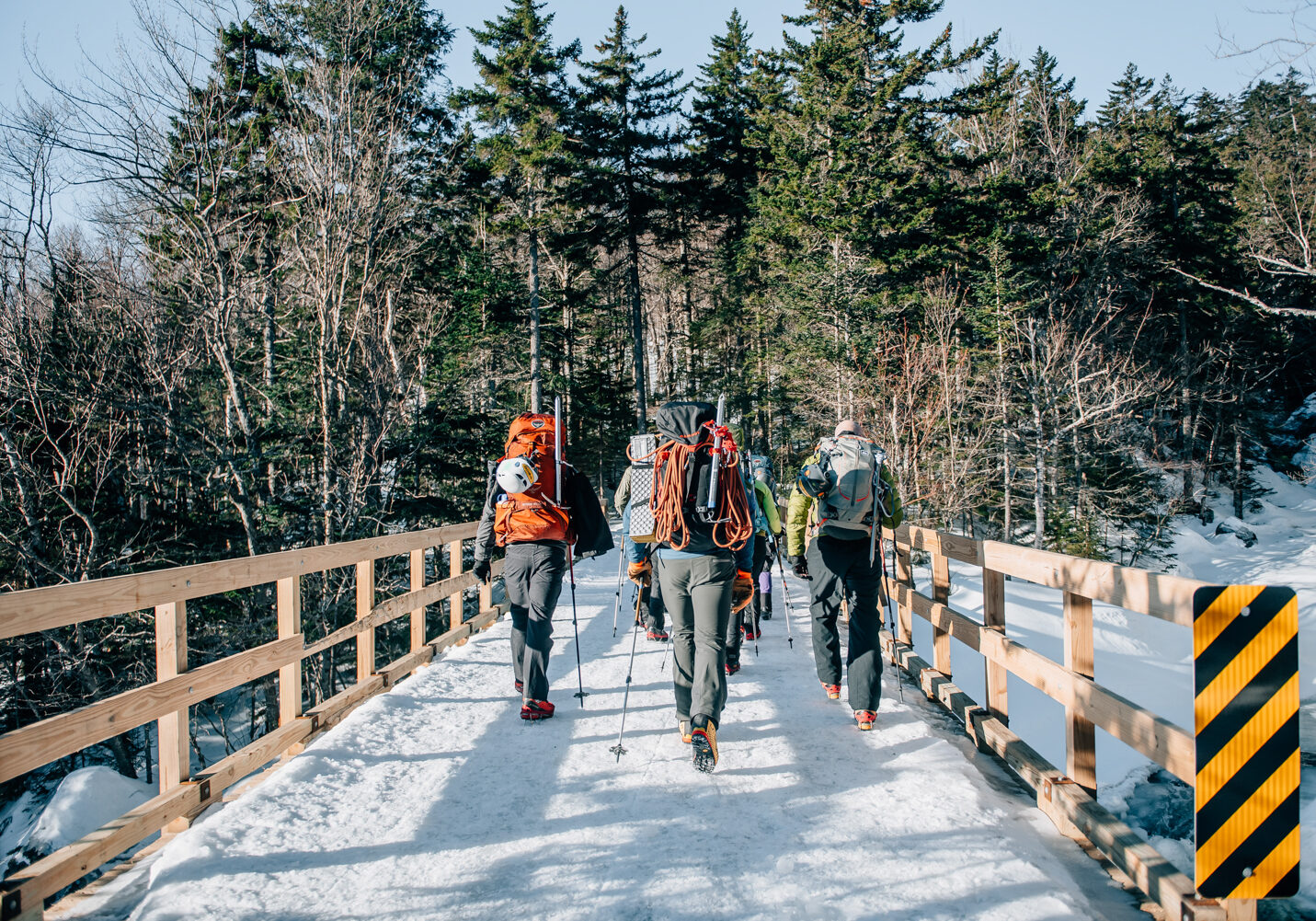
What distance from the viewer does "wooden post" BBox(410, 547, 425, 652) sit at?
6.04 metres

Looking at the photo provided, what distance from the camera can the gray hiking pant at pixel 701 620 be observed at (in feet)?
12.7

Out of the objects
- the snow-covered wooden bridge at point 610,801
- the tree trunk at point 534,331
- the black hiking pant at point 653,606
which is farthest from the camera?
the tree trunk at point 534,331

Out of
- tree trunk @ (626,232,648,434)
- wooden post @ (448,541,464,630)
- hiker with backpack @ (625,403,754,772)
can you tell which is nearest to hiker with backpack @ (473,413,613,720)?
hiker with backpack @ (625,403,754,772)

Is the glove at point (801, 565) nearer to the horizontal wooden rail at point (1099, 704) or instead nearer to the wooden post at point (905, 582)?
the horizontal wooden rail at point (1099, 704)

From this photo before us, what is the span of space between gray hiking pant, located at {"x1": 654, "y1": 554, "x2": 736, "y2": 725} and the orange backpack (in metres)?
1.03

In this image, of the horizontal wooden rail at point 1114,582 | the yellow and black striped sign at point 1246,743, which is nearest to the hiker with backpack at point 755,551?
the horizontal wooden rail at point 1114,582

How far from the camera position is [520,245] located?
75.1 feet

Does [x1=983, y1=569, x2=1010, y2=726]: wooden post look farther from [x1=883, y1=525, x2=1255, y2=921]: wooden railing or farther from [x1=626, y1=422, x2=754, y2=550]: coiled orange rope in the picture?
[x1=626, y1=422, x2=754, y2=550]: coiled orange rope

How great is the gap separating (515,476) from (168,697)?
223 cm

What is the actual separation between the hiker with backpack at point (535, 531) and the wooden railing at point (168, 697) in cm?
108

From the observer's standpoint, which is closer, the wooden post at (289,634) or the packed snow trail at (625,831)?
the packed snow trail at (625,831)

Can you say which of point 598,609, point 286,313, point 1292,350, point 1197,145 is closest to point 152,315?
point 286,313

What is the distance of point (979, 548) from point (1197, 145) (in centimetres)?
3122

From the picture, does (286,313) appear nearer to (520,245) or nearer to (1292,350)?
(520,245)
